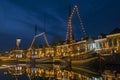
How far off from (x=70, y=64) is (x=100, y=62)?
6.78m

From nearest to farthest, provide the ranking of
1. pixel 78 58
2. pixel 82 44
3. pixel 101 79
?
pixel 101 79 < pixel 78 58 < pixel 82 44

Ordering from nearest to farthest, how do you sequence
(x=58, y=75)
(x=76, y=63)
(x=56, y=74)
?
(x=58, y=75) < (x=56, y=74) < (x=76, y=63)

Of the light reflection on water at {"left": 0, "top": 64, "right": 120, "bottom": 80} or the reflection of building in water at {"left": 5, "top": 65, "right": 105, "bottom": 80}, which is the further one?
the reflection of building in water at {"left": 5, "top": 65, "right": 105, "bottom": 80}

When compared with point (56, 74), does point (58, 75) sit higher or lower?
lower

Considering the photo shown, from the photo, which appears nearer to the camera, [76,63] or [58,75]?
[58,75]

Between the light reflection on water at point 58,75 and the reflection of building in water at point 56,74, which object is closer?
the light reflection on water at point 58,75

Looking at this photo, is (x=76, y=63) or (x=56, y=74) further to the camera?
(x=76, y=63)

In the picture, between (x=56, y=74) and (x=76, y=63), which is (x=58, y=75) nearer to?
(x=56, y=74)

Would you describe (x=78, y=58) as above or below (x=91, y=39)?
below

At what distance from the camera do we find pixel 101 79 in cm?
3038

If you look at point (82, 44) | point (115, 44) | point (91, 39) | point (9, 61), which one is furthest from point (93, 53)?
point (9, 61)

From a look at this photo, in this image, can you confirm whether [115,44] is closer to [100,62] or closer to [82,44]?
[100,62]

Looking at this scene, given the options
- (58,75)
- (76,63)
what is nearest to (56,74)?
(58,75)

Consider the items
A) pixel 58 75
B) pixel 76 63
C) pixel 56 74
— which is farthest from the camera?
pixel 76 63
